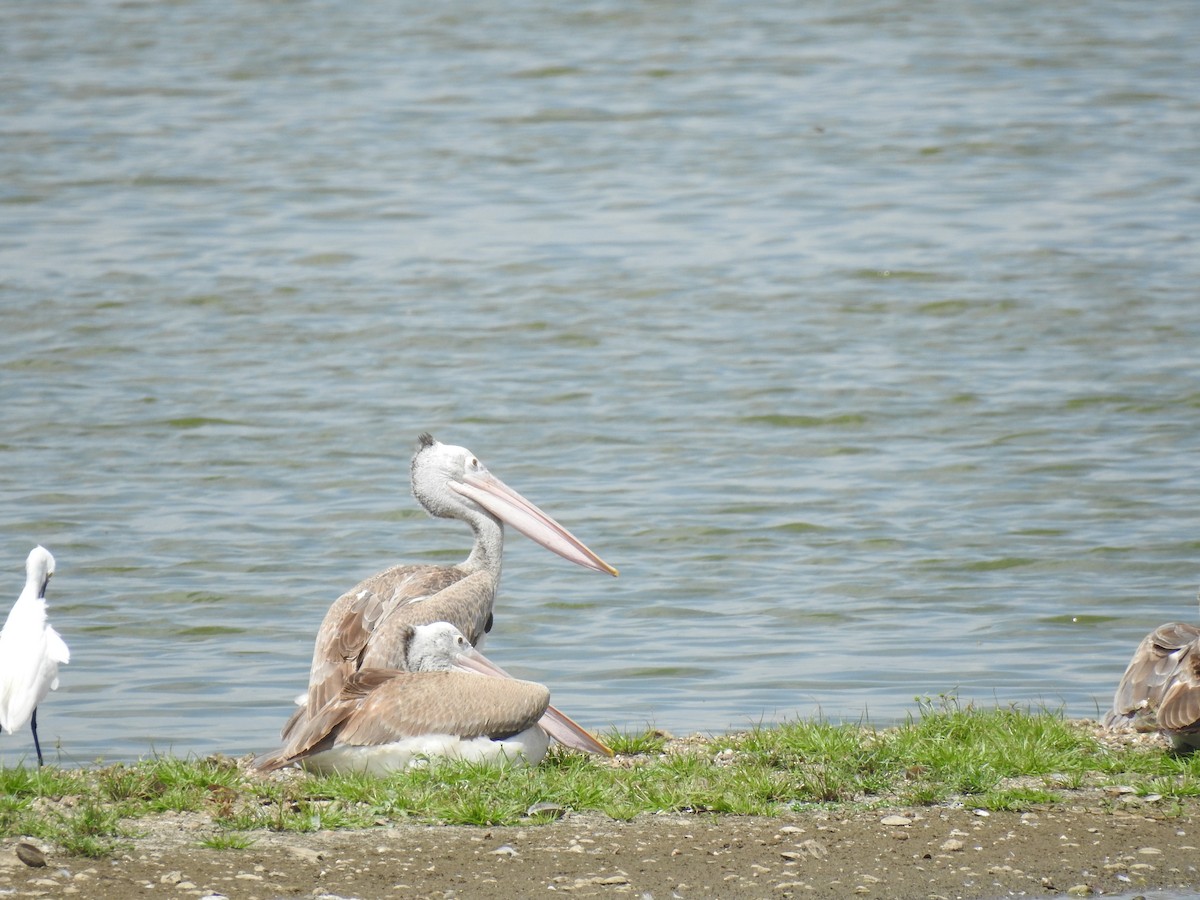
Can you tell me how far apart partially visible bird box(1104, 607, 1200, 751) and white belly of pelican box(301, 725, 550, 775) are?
198cm

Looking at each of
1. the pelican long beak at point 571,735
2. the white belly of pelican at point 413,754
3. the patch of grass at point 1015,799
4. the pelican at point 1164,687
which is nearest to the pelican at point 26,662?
the white belly of pelican at point 413,754

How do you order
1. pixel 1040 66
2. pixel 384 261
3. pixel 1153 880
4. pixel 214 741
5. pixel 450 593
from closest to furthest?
pixel 1153 880, pixel 450 593, pixel 214 741, pixel 384 261, pixel 1040 66

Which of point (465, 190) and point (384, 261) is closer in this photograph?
point (384, 261)

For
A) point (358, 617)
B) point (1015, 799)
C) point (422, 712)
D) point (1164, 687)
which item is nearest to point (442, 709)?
point (422, 712)

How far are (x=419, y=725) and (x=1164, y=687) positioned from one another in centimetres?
241

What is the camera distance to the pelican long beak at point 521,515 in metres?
7.45

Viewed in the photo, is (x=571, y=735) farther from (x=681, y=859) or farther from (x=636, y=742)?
(x=681, y=859)

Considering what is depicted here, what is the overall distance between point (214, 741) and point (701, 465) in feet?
19.2

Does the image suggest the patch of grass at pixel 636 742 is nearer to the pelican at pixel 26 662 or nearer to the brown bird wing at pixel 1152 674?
the brown bird wing at pixel 1152 674

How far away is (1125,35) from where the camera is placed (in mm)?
26172

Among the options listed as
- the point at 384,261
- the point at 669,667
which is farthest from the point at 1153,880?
the point at 384,261

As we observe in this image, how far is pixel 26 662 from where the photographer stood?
5.77 meters

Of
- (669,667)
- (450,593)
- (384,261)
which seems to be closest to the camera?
(450,593)

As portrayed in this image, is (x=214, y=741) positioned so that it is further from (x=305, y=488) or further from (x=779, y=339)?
(x=779, y=339)
